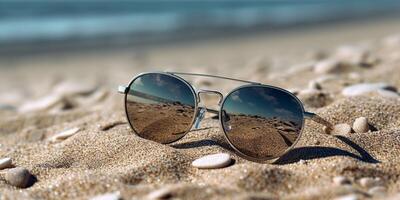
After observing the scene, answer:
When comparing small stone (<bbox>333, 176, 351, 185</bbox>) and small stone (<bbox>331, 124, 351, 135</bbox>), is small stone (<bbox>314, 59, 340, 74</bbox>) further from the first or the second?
small stone (<bbox>333, 176, 351, 185</bbox>)

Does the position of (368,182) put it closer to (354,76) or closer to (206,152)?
(206,152)

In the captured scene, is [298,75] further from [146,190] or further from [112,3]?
[112,3]

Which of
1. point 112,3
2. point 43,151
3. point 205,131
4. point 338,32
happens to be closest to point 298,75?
point 205,131

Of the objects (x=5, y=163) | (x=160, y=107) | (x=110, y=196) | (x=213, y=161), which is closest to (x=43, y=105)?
A: (x=5, y=163)

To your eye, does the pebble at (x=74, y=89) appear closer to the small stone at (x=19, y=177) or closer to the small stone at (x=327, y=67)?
the small stone at (x=327, y=67)

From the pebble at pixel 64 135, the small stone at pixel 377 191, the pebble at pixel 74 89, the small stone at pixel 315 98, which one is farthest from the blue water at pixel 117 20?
the small stone at pixel 377 191

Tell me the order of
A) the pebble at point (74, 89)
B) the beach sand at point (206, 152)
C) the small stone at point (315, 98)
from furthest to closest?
the pebble at point (74, 89) < the small stone at point (315, 98) < the beach sand at point (206, 152)
